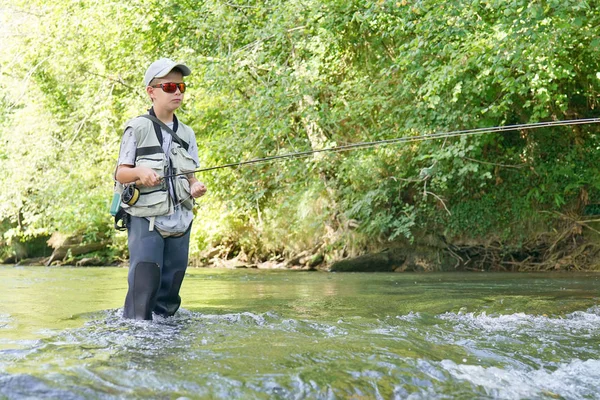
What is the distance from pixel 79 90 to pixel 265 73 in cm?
732

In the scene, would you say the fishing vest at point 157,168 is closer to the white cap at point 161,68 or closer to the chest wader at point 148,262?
the chest wader at point 148,262

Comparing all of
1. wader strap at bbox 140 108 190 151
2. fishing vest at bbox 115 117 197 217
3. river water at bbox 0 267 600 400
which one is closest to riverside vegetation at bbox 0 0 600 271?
river water at bbox 0 267 600 400

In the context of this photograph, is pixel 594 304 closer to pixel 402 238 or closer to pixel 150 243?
pixel 150 243

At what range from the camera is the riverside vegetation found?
11.7m

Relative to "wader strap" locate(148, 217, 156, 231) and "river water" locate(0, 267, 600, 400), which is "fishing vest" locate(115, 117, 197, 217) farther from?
"river water" locate(0, 267, 600, 400)

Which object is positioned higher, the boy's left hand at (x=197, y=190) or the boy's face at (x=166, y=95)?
the boy's face at (x=166, y=95)

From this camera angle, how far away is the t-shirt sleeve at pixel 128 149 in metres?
5.04

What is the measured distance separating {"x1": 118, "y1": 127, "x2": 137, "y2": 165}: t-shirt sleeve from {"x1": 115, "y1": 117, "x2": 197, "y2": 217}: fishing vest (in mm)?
27

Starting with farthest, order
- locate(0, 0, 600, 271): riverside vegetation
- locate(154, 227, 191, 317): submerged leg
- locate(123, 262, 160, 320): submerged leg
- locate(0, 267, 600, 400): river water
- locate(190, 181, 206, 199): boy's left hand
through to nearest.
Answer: locate(0, 0, 600, 271): riverside vegetation
locate(154, 227, 191, 317): submerged leg
locate(190, 181, 206, 199): boy's left hand
locate(123, 262, 160, 320): submerged leg
locate(0, 267, 600, 400): river water

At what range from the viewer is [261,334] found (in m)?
4.93

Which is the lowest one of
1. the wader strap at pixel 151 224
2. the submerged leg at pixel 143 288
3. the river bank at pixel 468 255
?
the river bank at pixel 468 255

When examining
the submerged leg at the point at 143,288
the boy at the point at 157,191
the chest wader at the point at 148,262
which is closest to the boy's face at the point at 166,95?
the boy at the point at 157,191

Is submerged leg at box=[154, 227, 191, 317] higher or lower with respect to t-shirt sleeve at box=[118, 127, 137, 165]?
lower

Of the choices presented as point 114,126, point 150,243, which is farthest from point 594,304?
point 114,126
